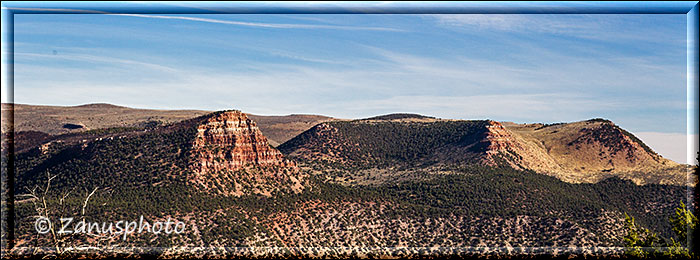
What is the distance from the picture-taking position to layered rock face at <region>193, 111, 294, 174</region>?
44969 millimetres

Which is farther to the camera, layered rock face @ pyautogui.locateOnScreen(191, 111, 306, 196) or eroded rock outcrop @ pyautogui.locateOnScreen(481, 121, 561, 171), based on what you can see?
eroded rock outcrop @ pyautogui.locateOnScreen(481, 121, 561, 171)

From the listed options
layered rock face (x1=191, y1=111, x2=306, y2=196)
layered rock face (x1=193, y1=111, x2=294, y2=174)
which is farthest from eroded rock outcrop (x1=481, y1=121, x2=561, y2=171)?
layered rock face (x1=193, y1=111, x2=294, y2=174)

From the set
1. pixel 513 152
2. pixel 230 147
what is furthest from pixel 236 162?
pixel 513 152

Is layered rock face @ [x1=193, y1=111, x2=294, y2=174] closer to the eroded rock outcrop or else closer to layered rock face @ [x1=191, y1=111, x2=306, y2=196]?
layered rock face @ [x1=191, y1=111, x2=306, y2=196]

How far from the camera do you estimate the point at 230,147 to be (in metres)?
48.6

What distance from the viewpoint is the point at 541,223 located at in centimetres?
4372

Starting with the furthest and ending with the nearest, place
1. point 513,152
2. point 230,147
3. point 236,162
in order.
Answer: point 513,152, point 230,147, point 236,162

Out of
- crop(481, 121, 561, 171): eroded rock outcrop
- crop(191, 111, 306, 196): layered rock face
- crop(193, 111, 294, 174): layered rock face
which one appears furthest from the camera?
crop(481, 121, 561, 171): eroded rock outcrop

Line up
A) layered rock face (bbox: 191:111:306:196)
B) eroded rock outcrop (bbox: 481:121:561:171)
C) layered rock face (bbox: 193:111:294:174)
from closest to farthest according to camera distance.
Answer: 1. layered rock face (bbox: 191:111:306:196)
2. layered rock face (bbox: 193:111:294:174)
3. eroded rock outcrop (bbox: 481:121:561:171)

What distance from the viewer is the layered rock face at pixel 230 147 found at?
45.0 meters

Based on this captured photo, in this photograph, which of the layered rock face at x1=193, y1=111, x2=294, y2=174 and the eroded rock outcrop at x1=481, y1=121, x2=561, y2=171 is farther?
the eroded rock outcrop at x1=481, y1=121, x2=561, y2=171

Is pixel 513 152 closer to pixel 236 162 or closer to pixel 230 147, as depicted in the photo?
pixel 230 147

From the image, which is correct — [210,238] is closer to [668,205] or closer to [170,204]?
[170,204]

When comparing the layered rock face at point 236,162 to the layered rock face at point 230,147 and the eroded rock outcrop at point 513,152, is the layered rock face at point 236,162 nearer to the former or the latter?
the layered rock face at point 230,147
